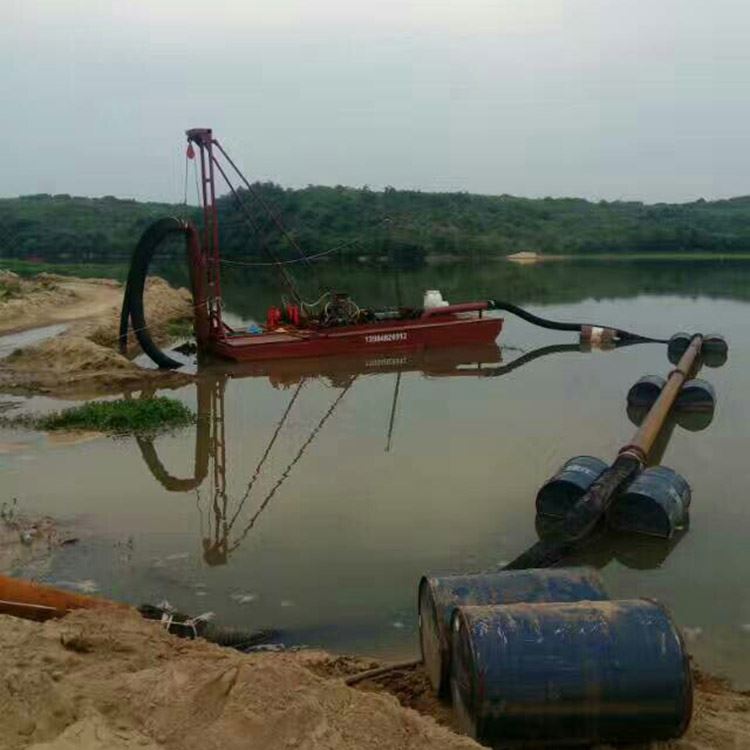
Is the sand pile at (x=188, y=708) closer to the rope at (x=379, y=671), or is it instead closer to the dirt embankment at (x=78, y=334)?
the rope at (x=379, y=671)

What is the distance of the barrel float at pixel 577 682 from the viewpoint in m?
4.12

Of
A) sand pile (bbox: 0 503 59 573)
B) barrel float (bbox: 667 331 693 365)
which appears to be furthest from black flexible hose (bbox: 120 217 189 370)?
barrel float (bbox: 667 331 693 365)

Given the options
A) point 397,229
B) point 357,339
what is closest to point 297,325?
point 357,339

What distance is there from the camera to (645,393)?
1492 cm

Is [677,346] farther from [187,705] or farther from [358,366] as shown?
[187,705]

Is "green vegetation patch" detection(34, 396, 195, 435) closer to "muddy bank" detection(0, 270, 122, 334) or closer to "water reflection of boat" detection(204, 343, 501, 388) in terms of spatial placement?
"water reflection of boat" detection(204, 343, 501, 388)

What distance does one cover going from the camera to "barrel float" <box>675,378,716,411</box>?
47.0ft

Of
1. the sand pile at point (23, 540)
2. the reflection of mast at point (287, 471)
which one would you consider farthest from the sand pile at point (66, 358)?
the sand pile at point (23, 540)

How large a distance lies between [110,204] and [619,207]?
205ft

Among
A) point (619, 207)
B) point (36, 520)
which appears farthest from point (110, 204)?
point (36, 520)

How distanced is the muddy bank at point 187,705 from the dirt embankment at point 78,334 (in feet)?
36.9

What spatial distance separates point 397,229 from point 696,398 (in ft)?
184

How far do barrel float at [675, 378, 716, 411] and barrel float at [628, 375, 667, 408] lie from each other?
0.43m

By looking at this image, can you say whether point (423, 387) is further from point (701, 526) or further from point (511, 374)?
point (701, 526)
